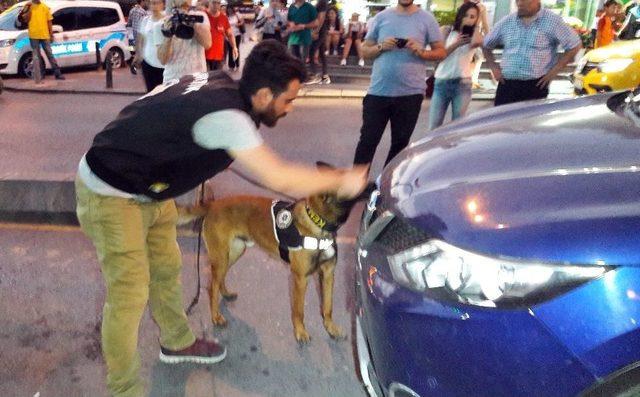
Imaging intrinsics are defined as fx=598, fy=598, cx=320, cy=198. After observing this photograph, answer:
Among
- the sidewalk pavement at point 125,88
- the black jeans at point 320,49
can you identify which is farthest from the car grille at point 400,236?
the black jeans at point 320,49

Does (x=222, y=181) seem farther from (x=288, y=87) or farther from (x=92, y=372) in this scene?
(x=288, y=87)

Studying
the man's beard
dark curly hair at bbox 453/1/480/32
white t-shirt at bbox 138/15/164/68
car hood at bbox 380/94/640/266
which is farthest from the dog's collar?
dark curly hair at bbox 453/1/480/32

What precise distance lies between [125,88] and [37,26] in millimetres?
2067

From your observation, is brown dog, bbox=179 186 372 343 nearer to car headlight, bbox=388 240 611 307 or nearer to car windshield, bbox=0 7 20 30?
car headlight, bbox=388 240 611 307

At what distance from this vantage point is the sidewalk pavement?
35.9 feet

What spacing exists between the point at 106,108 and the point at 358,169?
8.07 meters

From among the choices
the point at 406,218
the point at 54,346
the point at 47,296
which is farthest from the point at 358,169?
the point at 47,296

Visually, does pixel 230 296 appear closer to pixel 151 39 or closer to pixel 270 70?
pixel 270 70

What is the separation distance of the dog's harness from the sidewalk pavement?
26.6ft

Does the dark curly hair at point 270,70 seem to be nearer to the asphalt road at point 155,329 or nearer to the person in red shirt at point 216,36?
the asphalt road at point 155,329

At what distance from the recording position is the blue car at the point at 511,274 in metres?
1.46

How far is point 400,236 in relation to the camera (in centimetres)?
187

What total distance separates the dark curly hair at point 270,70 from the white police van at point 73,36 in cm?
1052

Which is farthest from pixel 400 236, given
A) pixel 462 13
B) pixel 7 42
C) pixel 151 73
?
pixel 7 42
